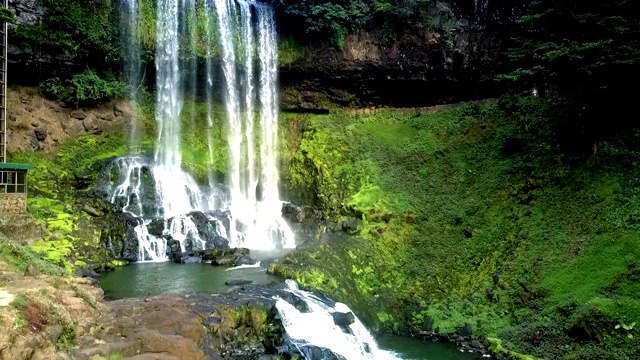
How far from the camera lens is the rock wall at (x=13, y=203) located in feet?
59.2

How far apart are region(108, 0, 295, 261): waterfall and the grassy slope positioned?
3754 mm

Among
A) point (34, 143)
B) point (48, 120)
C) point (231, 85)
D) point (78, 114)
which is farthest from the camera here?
point (231, 85)

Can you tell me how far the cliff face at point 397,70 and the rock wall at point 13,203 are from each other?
16787mm

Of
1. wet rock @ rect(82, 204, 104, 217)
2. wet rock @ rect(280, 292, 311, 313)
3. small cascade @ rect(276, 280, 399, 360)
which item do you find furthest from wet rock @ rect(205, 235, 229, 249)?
wet rock @ rect(280, 292, 311, 313)

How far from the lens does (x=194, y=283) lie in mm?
15797

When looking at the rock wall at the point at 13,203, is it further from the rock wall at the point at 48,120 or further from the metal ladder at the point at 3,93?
the rock wall at the point at 48,120

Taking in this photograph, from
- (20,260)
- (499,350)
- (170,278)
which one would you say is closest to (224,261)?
(170,278)

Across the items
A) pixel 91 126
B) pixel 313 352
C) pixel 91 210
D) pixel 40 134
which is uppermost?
pixel 91 126

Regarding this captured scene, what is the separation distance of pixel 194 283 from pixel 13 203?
869 cm

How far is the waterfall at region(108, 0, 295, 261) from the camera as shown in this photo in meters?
23.2

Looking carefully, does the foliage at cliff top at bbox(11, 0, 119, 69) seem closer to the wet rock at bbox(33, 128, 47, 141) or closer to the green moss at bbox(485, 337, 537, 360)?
the wet rock at bbox(33, 128, 47, 141)

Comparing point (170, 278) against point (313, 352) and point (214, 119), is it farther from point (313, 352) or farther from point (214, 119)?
point (214, 119)

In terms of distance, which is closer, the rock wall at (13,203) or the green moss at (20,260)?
the green moss at (20,260)

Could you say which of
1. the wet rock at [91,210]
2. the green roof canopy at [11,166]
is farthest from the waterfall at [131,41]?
the green roof canopy at [11,166]
